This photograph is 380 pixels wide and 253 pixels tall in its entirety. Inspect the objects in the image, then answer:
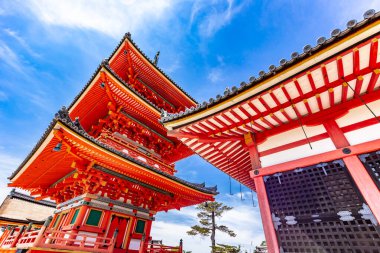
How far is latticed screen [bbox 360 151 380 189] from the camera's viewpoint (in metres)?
3.06

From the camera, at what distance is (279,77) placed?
11.5 ft

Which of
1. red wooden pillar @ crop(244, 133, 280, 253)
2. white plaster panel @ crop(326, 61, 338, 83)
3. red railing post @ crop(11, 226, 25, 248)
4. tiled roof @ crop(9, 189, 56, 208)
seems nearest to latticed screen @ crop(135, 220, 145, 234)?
red railing post @ crop(11, 226, 25, 248)

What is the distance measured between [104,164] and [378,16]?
8783 millimetres

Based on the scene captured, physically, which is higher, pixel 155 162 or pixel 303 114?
pixel 155 162

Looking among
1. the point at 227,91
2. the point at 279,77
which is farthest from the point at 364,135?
the point at 227,91

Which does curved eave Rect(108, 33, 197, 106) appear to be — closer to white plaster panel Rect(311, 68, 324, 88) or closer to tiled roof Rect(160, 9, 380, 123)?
tiled roof Rect(160, 9, 380, 123)

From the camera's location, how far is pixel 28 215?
60.4ft

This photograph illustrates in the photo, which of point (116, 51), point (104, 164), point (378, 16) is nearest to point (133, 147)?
point (104, 164)

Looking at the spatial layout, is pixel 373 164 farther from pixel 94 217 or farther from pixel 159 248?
pixel 94 217

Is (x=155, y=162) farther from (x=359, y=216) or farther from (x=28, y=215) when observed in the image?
(x=28, y=215)

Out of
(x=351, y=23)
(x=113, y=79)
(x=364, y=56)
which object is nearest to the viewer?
(x=351, y=23)

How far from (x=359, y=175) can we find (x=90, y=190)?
29.8ft

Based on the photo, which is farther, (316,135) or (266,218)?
(316,135)

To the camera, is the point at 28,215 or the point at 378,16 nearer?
Result: the point at 378,16
